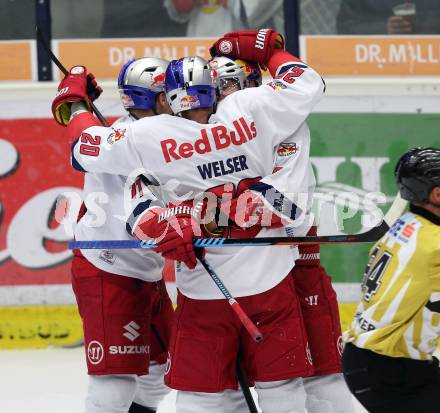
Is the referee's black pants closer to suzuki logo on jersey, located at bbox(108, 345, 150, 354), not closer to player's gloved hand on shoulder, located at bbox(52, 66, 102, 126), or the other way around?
suzuki logo on jersey, located at bbox(108, 345, 150, 354)

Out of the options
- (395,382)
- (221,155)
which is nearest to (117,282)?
(221,155)

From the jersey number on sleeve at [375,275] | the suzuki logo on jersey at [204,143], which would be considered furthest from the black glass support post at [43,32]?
the jersey number on sleeve at [375,275]

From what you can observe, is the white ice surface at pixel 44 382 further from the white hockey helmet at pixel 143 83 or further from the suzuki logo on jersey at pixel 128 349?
the white hockey helmet at pixel 143 83

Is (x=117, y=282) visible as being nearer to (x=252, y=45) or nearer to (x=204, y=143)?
(x=204, y=143)

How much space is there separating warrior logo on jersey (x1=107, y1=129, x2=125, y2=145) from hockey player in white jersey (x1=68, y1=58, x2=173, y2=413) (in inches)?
8.3

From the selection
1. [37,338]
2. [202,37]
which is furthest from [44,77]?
[37,338]

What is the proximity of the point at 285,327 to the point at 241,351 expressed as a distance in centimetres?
14

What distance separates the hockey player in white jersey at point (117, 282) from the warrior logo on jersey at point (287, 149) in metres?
0.40

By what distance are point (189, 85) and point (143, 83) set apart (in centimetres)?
33

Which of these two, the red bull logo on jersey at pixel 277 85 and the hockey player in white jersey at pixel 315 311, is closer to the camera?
the red bull logo on jersey at pixel 277 85

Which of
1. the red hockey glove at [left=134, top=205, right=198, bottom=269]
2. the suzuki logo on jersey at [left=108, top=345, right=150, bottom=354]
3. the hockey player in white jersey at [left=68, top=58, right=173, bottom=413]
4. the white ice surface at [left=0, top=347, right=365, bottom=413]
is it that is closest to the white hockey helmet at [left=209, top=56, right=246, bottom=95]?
the hockey player in white jersey at [left=68, top=58, right=173, bottom=413]

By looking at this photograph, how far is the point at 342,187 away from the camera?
521 centimetres

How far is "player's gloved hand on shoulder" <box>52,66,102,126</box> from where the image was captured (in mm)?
3215

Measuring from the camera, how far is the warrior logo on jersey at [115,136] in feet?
9.76
